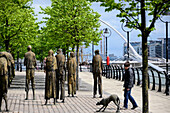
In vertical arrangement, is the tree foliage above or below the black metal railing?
above

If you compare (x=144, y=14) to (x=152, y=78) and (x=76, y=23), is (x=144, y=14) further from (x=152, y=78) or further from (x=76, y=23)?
(x=152, y=78)

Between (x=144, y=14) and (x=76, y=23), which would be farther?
(x=76, y=23)

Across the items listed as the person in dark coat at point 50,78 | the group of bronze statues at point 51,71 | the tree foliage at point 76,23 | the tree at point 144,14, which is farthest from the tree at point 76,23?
the tree at point 144,14

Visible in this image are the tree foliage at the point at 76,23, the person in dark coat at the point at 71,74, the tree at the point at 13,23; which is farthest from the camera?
the tree at the point at 13,23

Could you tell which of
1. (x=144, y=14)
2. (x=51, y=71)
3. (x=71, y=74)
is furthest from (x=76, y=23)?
(x=144, y=14)

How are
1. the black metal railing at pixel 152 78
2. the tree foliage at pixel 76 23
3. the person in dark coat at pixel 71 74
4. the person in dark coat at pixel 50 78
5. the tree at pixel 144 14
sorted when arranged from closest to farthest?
the tree at pixel 144 14 → the person in dark coat at pixel 50 78 → the person in dark coat at pixel 71 74 → the black metal railing at pixel 152 78 → the tree foliage at pixel 76 23

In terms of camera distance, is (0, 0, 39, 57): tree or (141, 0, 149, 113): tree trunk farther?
(0, 0, 39, 57): tree

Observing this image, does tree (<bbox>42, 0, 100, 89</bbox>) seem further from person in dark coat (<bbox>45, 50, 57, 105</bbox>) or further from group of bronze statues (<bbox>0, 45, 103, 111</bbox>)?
person in dark coat (<bbox>45, 50, 57, 105</bbox>)

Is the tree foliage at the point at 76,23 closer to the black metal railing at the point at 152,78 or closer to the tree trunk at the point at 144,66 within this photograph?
the black metal railing at the point at 152,78

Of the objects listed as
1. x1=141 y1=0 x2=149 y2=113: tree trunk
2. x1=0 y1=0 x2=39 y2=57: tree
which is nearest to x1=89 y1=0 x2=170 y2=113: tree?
x1=141 y1=0 x2=149 y2=113: tree trunk

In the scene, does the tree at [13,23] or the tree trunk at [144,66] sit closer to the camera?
the tree trunk at [144,66]

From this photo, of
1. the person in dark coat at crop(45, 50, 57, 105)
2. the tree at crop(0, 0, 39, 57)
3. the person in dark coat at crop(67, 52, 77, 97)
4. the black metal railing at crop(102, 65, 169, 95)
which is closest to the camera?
the person in dark coat at crop(45, 50, 57, 105)

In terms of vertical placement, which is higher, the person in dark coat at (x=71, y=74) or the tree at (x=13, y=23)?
the tree at (x=13, y=23)

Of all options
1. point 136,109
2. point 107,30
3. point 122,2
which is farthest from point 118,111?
point 107,30
